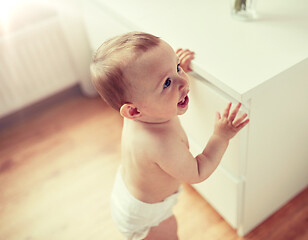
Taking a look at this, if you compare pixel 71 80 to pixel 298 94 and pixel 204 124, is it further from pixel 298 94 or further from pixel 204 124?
pixel 298 94

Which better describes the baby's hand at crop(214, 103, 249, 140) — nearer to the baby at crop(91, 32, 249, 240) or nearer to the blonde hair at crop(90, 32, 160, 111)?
the baby at crop(91, 32, 249, 240)

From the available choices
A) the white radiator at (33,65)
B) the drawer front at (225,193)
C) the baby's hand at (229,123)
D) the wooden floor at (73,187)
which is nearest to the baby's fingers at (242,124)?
the baby's hand at (229,123)

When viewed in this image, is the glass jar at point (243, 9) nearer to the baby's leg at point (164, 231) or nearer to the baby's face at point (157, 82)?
the baby's face at point (157, 82)

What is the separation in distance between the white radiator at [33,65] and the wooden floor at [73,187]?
0.47ft

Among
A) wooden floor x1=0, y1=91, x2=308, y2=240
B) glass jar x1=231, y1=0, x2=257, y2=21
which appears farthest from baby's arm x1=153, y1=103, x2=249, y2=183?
wooden floor x1=0, y1=91, x2=308, y2=240

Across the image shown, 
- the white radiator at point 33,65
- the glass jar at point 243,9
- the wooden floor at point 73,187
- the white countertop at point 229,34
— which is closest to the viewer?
the white countertop at point 229,34

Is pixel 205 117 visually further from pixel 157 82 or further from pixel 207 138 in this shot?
pixel 157 82

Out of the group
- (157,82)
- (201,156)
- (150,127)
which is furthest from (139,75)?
(201,156)

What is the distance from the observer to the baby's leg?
37.9 inches

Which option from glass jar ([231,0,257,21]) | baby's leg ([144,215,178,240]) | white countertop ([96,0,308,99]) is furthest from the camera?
baby's leg ([144,215,178,240])

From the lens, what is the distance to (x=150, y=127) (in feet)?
2.40

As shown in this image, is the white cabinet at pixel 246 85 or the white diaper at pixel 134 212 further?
the white diaper at pixel 134 212

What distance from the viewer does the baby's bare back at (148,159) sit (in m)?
0.73

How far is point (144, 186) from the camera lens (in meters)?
0.82
